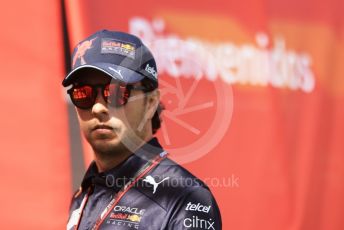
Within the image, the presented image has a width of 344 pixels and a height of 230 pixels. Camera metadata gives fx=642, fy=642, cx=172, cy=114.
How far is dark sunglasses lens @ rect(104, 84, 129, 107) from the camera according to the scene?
1.97m

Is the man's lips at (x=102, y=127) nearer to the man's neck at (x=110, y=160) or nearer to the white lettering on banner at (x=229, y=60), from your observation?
the man's neck at (x=110, y=160)

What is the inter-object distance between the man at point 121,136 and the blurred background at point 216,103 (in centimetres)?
68

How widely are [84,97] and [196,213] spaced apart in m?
0.52

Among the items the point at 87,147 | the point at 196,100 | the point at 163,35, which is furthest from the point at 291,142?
the point at 87,147

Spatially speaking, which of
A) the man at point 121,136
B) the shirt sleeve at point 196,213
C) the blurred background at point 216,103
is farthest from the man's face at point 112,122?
the blurred background at point 216,103

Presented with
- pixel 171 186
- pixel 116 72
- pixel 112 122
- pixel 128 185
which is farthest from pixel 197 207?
pixel 116 72

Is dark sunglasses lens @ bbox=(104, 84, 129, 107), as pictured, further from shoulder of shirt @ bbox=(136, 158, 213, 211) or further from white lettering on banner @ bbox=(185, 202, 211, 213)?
white lettering on banner @ bbox=(185, 202, 211, 213)

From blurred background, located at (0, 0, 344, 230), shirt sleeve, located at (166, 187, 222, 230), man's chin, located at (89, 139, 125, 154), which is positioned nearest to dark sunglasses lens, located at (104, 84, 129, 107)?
man's chin, located at (89, 139, 125, 154)

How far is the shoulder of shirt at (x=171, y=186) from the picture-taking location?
1.84 metres

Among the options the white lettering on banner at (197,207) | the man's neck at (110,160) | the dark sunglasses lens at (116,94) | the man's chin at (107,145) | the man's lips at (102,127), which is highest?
the dark sunglasses lens at (116,94)

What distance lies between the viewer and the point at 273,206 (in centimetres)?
333

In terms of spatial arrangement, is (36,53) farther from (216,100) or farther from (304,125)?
(304,125)

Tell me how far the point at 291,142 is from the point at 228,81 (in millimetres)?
509

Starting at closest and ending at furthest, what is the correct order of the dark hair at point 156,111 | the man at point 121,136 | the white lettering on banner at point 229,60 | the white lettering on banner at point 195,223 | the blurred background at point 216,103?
the white lettering on banner at point 195,223 → the man at point 121,136 → the dark hair at point 156,111 → the blurred background at point 216,103 → the white lettering on banner at point 229,60
